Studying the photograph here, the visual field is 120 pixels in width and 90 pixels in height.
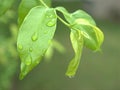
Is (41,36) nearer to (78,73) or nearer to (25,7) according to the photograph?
(25,7)

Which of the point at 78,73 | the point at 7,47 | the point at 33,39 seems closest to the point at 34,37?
the point at 33,39

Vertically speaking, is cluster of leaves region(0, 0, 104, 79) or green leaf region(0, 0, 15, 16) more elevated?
cluster of leaves region(0, 0, 104, 79)

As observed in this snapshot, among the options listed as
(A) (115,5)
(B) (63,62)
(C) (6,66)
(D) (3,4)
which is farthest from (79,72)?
(D) (3,4)

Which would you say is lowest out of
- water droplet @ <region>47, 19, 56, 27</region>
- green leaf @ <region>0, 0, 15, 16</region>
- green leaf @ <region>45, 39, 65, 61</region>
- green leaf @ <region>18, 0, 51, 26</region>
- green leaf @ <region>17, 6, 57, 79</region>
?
green leaf @ <region>45, 39, 65, 61</region>

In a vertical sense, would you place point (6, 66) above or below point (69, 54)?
above

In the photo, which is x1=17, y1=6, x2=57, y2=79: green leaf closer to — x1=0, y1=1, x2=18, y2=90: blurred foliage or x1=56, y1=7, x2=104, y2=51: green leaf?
x1=56, y1=7, x2=104, y2=51: green leaf

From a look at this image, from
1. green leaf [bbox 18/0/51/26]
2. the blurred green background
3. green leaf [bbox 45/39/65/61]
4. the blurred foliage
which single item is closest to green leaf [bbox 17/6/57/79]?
green leaf [bbox 18/0/51/26]

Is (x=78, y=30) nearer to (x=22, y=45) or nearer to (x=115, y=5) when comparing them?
(x=22, y=45)
